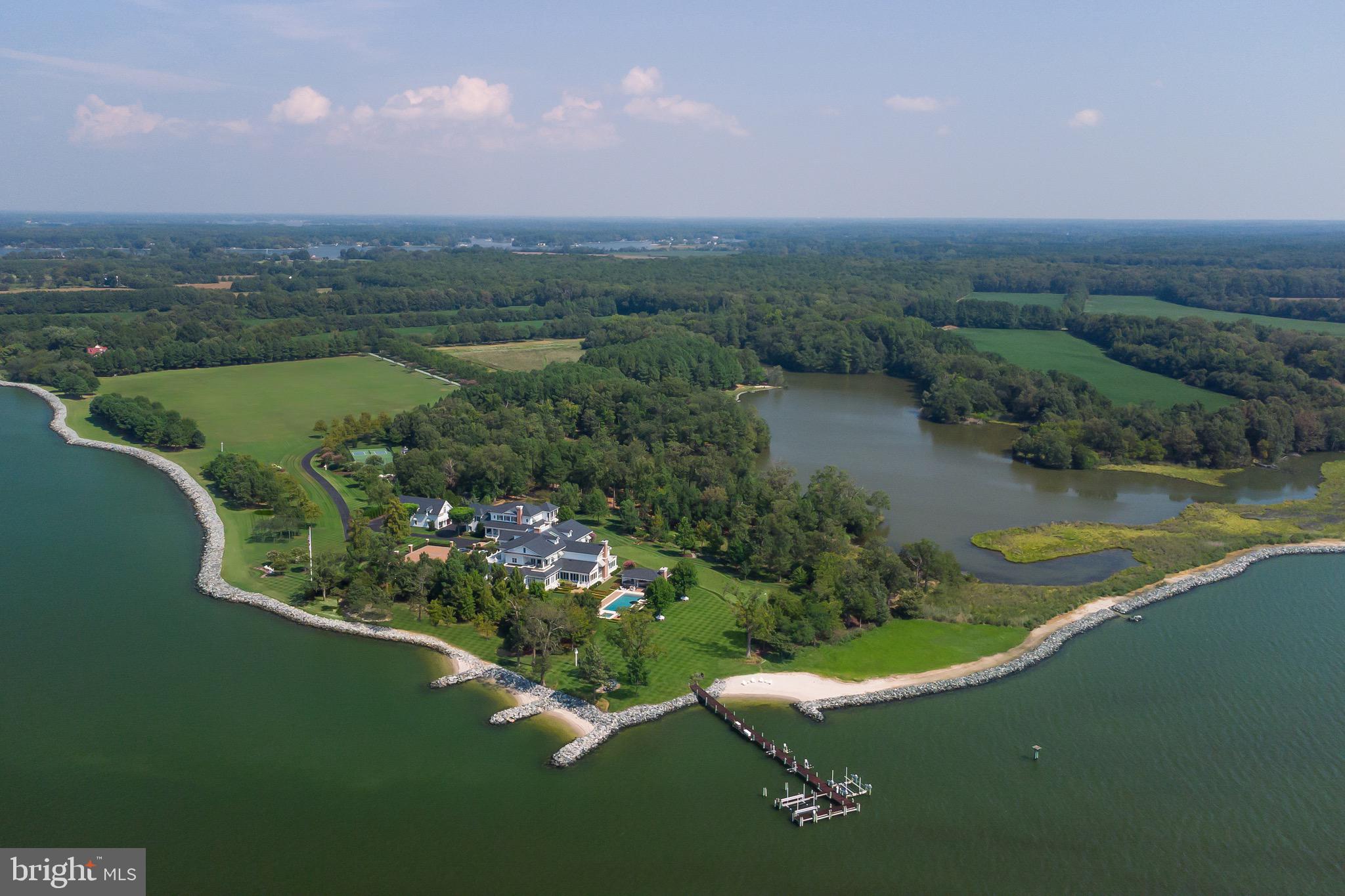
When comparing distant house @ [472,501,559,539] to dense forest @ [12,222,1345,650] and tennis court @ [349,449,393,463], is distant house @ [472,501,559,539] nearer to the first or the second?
dense forest @ [12,222,1345,650]

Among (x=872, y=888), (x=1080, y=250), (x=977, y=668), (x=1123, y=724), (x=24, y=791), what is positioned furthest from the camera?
(x=1080, y=250)

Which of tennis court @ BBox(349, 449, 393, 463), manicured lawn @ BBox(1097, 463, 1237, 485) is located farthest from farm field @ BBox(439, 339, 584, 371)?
manicured lawn @ BBox(1097, 463, 1237, 485)

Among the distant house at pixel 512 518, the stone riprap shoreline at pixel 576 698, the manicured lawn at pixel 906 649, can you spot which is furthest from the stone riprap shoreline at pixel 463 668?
the distant house at pixel 512 518

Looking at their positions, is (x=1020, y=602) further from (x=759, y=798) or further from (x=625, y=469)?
(x=625, y=469)

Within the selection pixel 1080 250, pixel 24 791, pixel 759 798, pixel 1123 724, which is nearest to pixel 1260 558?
pixel 1123 724

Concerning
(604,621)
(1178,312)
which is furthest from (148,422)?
(1178,312)
